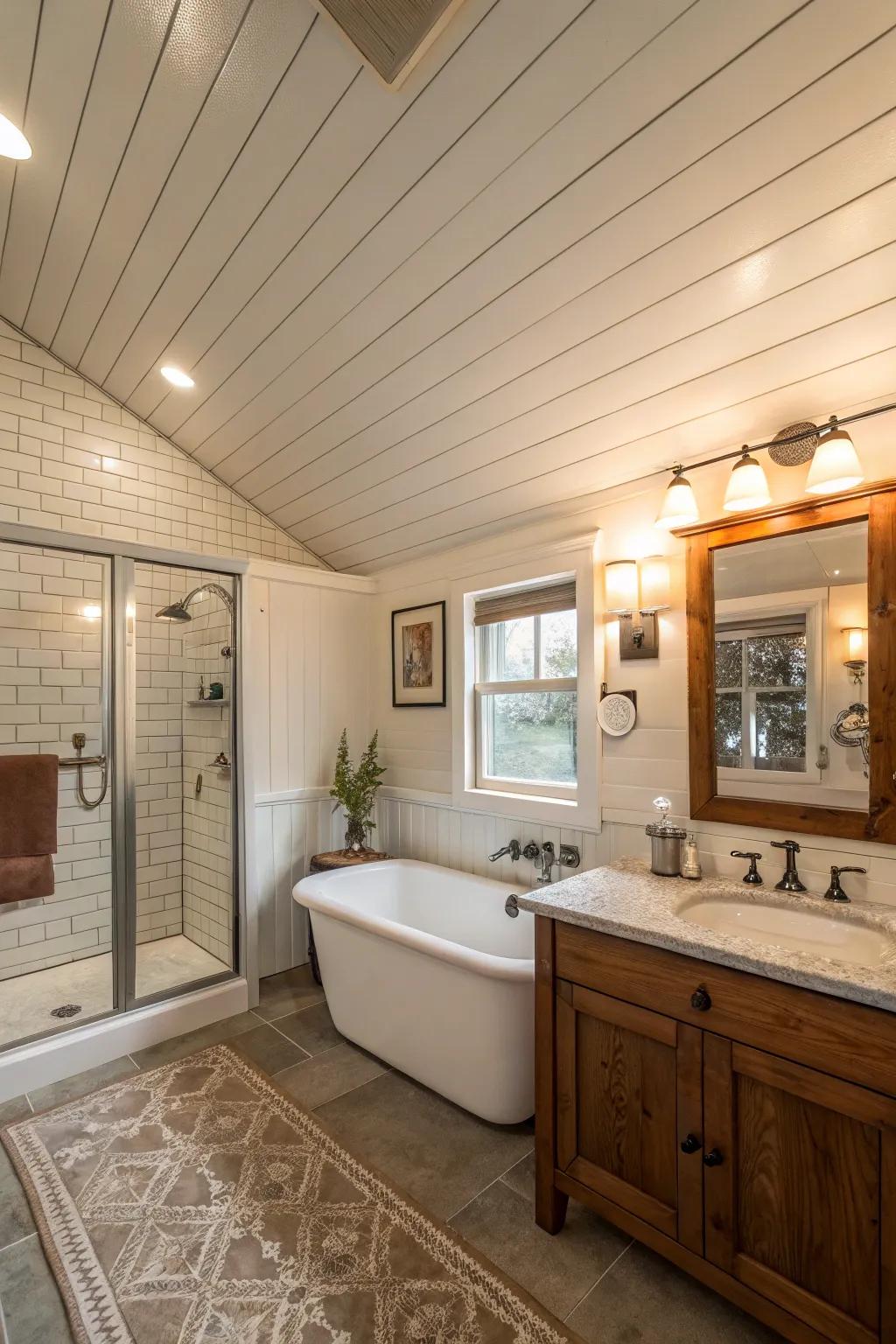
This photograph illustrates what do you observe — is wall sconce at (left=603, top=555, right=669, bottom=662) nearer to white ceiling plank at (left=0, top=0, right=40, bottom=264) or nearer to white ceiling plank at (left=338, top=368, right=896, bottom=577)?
white ceiling plank at (left=338, top=368, right=896, bottom=577)

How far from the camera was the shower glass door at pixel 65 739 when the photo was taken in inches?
100

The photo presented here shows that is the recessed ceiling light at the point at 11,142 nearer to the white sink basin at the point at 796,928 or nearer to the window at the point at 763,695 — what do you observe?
the window at the point at 763,695

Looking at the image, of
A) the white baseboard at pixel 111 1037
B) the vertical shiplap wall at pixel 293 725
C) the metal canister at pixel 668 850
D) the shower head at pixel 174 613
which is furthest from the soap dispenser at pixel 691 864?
the shower head at pixel 174 613

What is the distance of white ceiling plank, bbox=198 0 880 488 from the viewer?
1.14 m

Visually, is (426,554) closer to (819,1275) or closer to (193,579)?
(193,579)

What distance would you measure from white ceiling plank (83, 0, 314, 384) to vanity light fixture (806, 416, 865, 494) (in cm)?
157

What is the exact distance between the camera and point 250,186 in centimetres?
175

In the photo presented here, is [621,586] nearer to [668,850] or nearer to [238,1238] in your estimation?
[668,850]

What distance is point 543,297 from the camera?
1752 mm

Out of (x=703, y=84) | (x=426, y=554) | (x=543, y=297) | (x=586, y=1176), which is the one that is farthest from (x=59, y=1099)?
(x=703, y=84)

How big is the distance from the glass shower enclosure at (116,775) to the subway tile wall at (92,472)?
42 cm

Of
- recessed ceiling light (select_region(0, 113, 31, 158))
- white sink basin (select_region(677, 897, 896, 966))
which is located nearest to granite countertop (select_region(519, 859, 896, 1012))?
white sink basin (select_region(677, 897, 896, 966))

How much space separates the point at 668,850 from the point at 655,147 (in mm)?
1830

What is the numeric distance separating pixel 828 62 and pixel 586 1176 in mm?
2445
